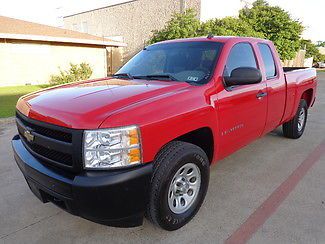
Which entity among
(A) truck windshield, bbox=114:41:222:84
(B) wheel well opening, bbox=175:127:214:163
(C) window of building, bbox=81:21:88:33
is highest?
(C) window of building, bbox=81:21:88:33

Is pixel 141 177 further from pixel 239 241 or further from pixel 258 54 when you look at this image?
pixel 258 54

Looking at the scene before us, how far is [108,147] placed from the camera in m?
2.10

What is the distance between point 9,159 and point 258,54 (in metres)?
4.22

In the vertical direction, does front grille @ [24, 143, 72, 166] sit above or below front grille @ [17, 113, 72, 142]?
below

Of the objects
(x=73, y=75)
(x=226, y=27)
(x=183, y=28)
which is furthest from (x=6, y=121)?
(x=226, y=27)

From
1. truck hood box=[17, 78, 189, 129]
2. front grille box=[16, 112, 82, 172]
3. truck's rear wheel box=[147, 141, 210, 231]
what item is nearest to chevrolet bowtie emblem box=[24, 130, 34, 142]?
front grille box=[16, 112, 82, 172]

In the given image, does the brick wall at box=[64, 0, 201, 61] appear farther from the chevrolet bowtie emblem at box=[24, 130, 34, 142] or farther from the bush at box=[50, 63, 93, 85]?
the chevrolet bowtie emblem at box=[24, 130, 34, 142]

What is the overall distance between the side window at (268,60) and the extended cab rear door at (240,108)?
1.01ft

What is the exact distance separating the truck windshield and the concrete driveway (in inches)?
58.0

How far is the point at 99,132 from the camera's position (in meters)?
2.07

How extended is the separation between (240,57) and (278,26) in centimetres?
2133

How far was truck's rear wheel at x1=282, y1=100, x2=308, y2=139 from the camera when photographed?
→ 5.34 m

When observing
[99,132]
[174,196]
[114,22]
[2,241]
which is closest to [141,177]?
[99,132]

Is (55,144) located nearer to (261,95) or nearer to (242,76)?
(242,76)
